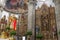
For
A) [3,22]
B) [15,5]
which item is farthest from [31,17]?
[15,5]

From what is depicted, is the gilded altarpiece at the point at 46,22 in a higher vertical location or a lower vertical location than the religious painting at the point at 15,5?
lower

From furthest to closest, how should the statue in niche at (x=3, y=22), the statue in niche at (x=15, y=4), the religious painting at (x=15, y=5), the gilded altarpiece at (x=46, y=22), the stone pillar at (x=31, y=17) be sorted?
the statue in niche at (x=15, y=4)
the religious painting at (x=15, y=5)
the statue in niche at (x=3, y=22)
the stone pillar at (x=31, y=17)
the gilded altarpiece at (x=46, y=22)

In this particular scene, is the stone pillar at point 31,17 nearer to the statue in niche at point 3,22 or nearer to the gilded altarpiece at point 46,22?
the gilded altarpiece at point 46,22

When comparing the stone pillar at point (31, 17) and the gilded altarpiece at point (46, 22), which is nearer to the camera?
the gilded altarpiece at point (46, 22)

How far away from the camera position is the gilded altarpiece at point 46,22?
39.9 ft

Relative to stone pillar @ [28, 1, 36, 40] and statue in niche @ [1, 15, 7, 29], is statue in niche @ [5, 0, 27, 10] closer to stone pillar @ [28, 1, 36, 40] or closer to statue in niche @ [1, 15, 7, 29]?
statue in niche @ [1, 15, 7, 29]

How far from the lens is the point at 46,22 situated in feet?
42.1

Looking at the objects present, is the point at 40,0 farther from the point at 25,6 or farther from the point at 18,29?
the point at 18,29

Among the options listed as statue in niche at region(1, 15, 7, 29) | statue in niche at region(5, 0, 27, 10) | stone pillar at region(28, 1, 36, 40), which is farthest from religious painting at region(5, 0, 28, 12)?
stone pillar at region(28, 1, 36, 40)

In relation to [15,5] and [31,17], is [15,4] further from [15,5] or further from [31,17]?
[31,17]

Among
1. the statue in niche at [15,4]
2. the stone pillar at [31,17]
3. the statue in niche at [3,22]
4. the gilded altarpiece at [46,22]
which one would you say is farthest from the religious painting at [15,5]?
the gilded altarpiece at [46,22]

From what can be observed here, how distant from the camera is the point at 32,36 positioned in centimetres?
1228

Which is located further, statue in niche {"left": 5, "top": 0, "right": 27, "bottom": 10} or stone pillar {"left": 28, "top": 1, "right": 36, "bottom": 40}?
statue in niche {"left": 5, "top": 0, "right": 27, "bottom": 10}

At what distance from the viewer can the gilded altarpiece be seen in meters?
12.1
